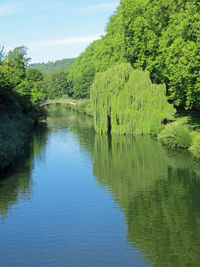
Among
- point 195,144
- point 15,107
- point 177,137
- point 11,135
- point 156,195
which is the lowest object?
point 156,195

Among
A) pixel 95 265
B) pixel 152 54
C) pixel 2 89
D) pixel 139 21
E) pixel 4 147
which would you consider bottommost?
pixel 95 265

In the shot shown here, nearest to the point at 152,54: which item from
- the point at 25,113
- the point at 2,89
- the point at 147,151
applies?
the point at 147,151

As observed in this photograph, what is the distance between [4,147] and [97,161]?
27.8 ft

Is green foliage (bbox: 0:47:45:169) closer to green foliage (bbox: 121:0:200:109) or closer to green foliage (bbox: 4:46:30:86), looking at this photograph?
green foliage (bbox: 4:46:30:86)

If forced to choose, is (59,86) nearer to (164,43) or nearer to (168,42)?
(164,43)

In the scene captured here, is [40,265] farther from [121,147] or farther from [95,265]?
[121,147]

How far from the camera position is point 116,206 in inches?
865

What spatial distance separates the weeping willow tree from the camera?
44.8 metres

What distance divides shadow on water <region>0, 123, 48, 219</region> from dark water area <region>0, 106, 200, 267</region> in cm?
6

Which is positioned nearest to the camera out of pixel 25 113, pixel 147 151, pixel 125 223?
pixel 125 223

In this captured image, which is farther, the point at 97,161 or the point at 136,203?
the point at 97,161

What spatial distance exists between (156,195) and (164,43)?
65.9 feet

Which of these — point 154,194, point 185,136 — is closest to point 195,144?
point 185,136

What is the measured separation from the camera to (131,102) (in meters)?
45.3
